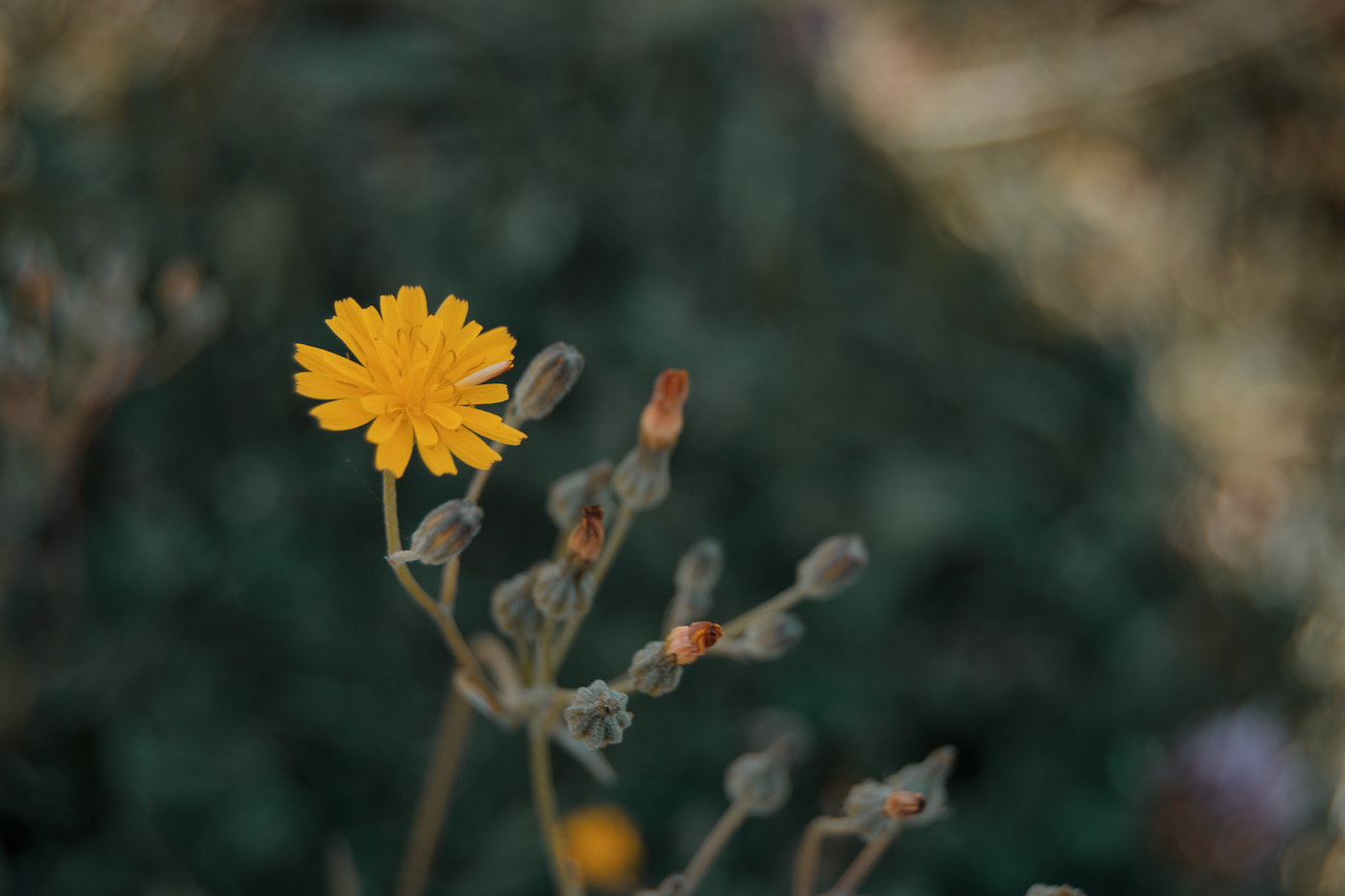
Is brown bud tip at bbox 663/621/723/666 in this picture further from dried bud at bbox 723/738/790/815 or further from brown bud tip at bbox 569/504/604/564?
dried bud at bbox 723/738/790/815

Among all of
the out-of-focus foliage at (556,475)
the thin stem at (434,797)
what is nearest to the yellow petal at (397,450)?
the thin stem at (434,797)

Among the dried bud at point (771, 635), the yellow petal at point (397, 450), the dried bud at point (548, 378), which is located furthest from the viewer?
the dried bud at point (771, 635)

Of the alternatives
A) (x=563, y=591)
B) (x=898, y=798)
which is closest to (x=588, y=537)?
(x=563, y=591)

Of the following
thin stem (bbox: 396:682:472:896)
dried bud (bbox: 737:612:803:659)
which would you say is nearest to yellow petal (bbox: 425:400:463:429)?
dried bud (bbox: 737:612:803:659)

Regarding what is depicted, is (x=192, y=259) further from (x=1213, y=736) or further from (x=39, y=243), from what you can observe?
(x=1213, y=736)

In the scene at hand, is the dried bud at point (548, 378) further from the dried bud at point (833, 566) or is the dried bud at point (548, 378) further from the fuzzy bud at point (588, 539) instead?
the dried bud at point (833, 566)

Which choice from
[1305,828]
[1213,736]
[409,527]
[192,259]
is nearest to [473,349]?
[409,527]
